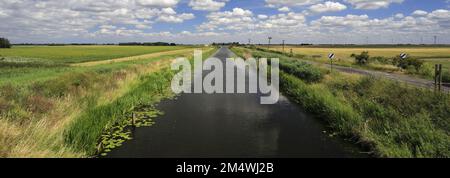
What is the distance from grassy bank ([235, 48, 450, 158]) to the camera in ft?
29.7

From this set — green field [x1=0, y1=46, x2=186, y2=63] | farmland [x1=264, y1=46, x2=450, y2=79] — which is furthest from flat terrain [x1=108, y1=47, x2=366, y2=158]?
green field [x1=0, y1=46, x2=186, y2=63]

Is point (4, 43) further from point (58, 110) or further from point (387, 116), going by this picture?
point (387, 116)

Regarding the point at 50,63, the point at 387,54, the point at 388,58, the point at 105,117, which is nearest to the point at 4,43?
the point at 50,63

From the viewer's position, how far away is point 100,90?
58.9 ft

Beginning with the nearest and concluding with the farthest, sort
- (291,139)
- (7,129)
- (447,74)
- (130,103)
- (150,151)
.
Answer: (7,129) < (150,151) < (291,139) < (130,103) < (447,74)

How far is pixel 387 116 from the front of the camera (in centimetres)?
1195

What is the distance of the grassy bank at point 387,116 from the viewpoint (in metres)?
9.05

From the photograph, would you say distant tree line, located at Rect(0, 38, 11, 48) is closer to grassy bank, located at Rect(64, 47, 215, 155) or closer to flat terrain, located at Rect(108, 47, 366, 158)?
grassy bank, located at Rect(64, 47, 215, 155)

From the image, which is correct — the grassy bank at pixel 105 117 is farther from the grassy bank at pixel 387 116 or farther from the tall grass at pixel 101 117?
the grassy bank at pixel 387 116

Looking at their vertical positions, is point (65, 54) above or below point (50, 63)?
above
